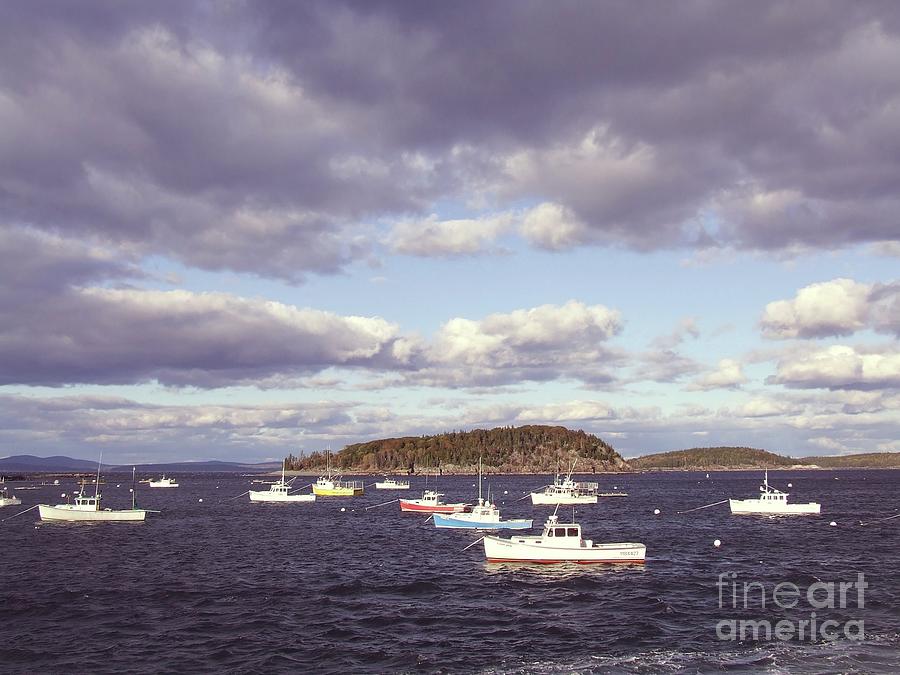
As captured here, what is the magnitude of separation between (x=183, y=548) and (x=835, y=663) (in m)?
68.1

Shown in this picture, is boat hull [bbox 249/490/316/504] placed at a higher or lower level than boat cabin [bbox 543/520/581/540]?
lower

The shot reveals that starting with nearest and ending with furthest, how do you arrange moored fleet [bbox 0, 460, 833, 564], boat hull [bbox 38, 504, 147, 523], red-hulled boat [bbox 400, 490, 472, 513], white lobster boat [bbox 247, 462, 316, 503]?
moored fleet [bbox 0, 460, 833, 564] < boat hull [bbox 38, 504, 147, 523] < red-hulled boat [bbox 400, 490, 472, 513] < white lobster boat [bbox 247, 462, 316, 503]

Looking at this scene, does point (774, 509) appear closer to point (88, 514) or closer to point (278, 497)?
point (278, 497)

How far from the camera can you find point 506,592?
5403 centimetres

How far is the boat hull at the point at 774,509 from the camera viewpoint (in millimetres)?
123750

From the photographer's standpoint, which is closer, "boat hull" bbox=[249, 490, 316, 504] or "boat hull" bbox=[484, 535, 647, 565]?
"boat hull" bbox=[484, 535, 647, 565]

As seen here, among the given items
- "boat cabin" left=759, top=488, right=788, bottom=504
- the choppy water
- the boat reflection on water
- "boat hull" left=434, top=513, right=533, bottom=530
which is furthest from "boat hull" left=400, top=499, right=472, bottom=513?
the boat reflection on water

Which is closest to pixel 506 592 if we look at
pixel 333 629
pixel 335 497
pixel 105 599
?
pixel 333 629

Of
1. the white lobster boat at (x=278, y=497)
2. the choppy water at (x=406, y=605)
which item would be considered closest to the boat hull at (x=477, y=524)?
the choppy water at (x=406, y=605)

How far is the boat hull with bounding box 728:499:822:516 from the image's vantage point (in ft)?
406

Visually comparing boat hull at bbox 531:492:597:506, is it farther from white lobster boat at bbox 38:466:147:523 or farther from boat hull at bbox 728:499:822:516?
white lobster boat at bbox 38:466:147:523

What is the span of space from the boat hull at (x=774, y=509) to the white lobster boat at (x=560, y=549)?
6901 cm

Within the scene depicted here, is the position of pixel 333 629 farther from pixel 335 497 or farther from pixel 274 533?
pixel 335 497

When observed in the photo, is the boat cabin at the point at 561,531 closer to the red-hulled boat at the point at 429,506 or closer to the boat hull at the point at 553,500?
the red-hulled boat at the point at 429,506
